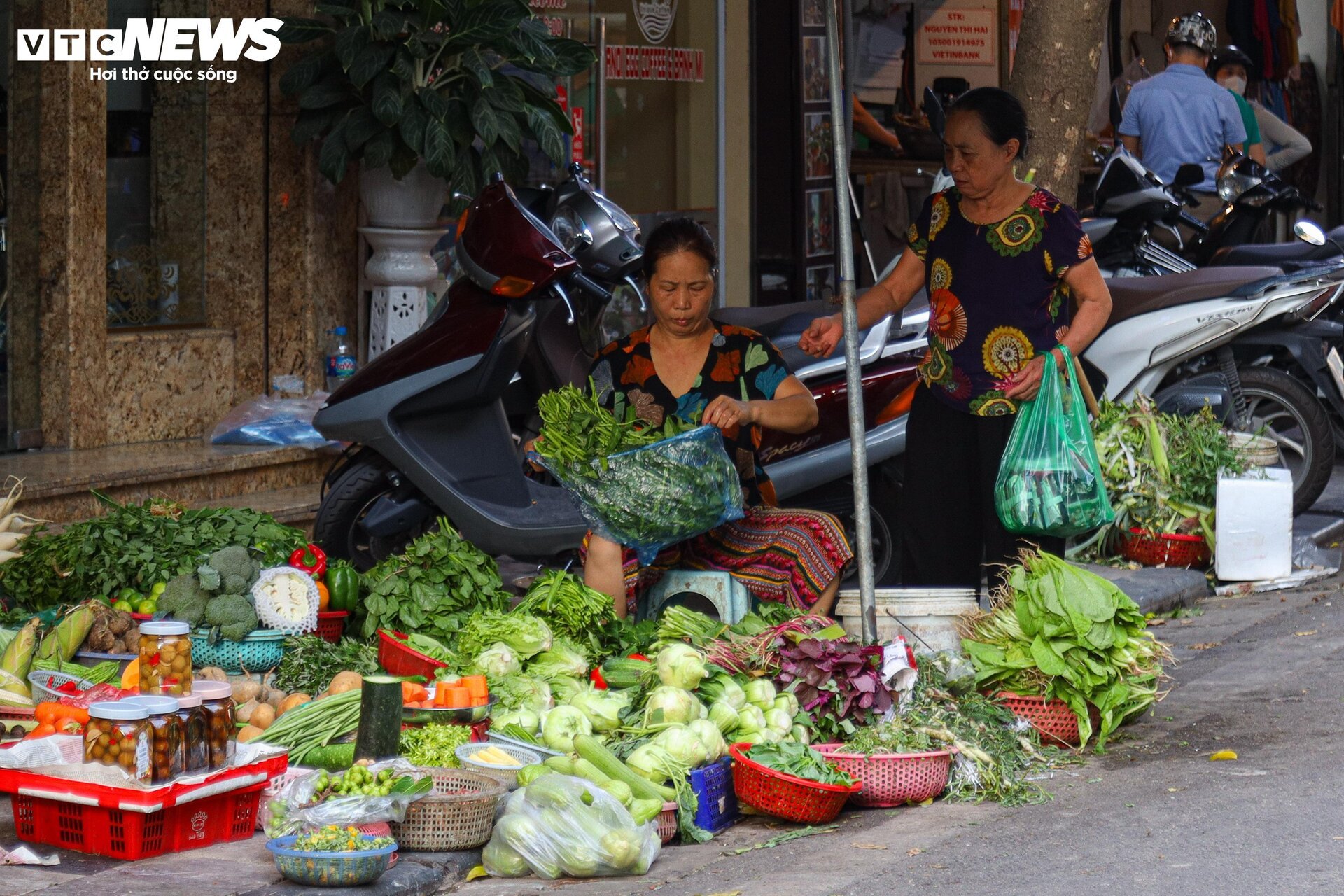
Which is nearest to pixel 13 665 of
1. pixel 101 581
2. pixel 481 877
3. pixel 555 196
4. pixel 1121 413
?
pixel 101 581

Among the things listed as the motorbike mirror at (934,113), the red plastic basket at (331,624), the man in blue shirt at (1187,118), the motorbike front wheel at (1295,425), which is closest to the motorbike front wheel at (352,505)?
the red plastic basket at (331,624)

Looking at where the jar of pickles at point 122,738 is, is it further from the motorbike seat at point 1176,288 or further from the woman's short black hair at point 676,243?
the motorbike seat at point 1176,288

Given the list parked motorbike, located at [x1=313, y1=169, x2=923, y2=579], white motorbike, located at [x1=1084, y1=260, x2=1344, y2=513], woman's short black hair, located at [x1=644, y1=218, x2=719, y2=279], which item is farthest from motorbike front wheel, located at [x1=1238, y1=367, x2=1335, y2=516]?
woman's short black hair, located at [x1=644, y1=218, x2=719, y2=279]

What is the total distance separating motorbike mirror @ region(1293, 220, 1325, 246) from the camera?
8570mm

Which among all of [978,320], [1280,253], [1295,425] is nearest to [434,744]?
[978,320]

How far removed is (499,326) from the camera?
6.62 m

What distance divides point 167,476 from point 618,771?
3716 mm

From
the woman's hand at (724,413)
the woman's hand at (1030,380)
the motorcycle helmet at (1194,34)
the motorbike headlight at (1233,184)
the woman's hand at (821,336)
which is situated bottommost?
the woman's hand at (724,413)

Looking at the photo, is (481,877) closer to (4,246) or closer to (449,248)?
(4,246)

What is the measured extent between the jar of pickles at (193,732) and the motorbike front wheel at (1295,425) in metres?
5.51

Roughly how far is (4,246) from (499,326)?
2.58m

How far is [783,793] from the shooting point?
14.7ft

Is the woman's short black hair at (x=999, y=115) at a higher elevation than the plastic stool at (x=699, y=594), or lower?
higher

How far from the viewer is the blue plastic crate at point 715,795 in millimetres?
4473
